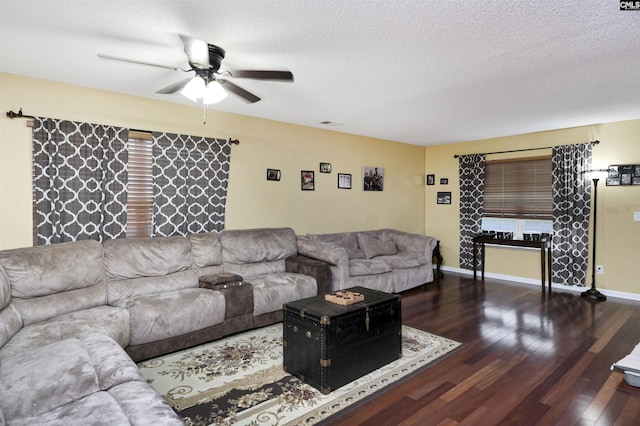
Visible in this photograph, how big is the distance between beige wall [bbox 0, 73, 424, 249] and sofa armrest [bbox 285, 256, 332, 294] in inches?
33.8

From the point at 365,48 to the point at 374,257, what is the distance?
3517 millimetres

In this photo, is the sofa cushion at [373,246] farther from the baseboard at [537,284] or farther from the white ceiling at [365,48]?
the white ceiling at [365,48]

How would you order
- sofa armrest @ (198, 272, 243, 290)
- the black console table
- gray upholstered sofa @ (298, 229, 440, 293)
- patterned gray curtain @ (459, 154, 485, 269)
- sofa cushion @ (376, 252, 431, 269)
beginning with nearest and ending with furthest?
sofa armrest @ (198, 272, 243, 290), gray upholstered sofa @ (298, 229, 440, 293), sofa cushion @ (376, 252, 431, 269), the black console table, patterned gray curtain @ (459, 154, 485, 269)

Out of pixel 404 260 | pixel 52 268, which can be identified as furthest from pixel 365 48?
pixel 404 260

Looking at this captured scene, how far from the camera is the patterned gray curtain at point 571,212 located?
533cm

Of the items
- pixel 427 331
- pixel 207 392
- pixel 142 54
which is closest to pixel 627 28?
pixel 427 331

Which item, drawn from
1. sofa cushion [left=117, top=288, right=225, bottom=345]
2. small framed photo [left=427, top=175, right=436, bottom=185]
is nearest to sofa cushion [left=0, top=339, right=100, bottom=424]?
sofa cushion [left=117, top=288, right=225, bottom=345]

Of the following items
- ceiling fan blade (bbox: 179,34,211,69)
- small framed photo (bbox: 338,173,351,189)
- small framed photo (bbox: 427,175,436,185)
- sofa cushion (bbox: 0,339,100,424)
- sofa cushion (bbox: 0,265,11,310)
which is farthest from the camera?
small framed photo (bbox: 427,175,436,185)

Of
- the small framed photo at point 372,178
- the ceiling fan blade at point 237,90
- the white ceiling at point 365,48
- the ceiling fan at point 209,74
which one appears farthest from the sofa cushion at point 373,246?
the ceiling fan at point 209,74

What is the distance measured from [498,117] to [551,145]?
159cm

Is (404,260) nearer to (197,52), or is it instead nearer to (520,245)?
(520,245)

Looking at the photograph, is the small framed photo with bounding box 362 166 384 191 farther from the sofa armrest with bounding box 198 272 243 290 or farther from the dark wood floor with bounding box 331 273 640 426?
the sofa armrest with bounding box 198 272 243 290

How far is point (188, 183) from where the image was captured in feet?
14.1

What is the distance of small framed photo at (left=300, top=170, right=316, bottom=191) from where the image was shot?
5.40 m
